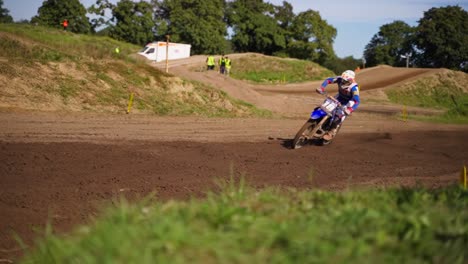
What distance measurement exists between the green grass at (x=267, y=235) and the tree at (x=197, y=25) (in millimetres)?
82206

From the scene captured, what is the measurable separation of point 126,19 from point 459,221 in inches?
3275

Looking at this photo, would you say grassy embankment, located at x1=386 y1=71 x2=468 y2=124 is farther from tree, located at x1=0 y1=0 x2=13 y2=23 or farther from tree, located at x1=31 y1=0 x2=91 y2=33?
tree, located at x1=0 y1=0 x2=13 y2=23

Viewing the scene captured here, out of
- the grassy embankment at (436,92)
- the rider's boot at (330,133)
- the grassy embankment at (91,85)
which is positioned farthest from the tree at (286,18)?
the rider's boot at (330,133)

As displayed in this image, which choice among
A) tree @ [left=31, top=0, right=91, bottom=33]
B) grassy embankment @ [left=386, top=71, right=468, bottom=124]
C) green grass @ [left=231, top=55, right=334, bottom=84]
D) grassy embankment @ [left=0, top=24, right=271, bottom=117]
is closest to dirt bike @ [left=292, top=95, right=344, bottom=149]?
grassy embankment @ [left=0, top=24, right=271, bottom=117]

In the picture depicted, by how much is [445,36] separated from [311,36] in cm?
2036

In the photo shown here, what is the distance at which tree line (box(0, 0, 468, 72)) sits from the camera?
274ft

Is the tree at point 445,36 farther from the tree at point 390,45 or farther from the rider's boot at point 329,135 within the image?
the rider's boot at point 329,135

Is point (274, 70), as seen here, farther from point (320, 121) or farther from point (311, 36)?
point (320, 121)

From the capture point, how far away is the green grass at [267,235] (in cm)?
303

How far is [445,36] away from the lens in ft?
293

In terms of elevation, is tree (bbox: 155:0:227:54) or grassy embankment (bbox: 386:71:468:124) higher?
tree (bbox: 155:0:227:54)

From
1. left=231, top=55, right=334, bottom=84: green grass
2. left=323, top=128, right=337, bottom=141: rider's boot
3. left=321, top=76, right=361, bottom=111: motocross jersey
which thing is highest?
left=231, top=55, right=334, bottom=84: green grass

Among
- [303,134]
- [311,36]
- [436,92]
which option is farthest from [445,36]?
[303,134]

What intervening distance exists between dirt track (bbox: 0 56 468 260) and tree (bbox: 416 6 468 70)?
75.5m
